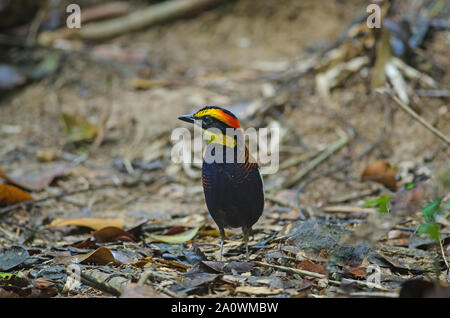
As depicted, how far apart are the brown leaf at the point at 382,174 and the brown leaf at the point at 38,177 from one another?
3.11 metres

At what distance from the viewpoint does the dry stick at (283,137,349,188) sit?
15.7ft

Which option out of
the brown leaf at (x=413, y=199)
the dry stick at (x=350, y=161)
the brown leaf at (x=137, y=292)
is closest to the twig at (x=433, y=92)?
the dry stick at (x=350, y=161)

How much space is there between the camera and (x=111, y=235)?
134 inches

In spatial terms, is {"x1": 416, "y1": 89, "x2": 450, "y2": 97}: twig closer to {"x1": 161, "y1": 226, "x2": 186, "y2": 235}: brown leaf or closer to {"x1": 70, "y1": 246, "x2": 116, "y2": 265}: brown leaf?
{"x1": 161, "y1": 226, "x2": 186, "y2": 235}: brown leaf

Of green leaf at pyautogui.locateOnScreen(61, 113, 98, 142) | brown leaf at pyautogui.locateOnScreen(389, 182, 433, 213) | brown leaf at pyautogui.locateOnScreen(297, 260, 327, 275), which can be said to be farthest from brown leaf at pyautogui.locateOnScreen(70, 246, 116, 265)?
green leaf at pyautogui.locateOnScreen(61, 113, 98, 142)

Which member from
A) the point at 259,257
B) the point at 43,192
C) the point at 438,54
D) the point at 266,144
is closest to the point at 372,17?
the point at 438,54

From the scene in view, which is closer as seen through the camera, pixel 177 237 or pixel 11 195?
pixel 177 237

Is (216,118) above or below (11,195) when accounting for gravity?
above

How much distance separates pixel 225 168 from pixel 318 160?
246cm

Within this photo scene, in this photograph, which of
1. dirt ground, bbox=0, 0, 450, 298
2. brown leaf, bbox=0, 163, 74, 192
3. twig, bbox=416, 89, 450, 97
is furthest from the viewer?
twig, bbox=416, 89, 450, 97

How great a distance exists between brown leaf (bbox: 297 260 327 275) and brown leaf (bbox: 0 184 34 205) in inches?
99.1

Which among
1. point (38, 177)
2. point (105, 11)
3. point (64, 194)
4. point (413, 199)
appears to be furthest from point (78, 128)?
point (413, 199)

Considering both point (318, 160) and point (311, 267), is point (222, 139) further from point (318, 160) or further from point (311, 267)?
point (318, 160)

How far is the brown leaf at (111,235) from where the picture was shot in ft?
11.0
